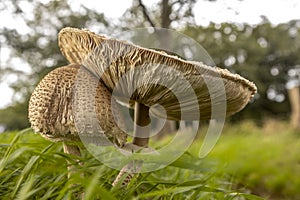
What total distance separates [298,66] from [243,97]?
14620 millimetres

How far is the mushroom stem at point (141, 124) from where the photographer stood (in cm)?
150

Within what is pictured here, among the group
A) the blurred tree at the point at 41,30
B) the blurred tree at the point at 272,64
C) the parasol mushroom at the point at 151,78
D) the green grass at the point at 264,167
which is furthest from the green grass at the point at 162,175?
the blurred tree at the point at 272,64

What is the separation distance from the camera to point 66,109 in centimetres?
129

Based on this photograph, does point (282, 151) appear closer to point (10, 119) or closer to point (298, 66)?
point (10, 119)

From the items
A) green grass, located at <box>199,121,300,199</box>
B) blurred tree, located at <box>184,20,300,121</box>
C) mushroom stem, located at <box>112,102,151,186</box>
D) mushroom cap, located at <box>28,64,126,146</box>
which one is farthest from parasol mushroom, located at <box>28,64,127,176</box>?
blurred tree, located at <box>184,20,300,121</box>

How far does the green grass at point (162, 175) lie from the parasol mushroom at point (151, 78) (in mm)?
240

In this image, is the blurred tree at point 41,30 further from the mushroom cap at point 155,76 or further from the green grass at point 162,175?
the mushroom cap at point 155,76

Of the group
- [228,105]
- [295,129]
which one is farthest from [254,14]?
[295,129]

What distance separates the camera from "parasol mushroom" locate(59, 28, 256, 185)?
121 cm

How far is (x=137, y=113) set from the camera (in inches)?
59.4

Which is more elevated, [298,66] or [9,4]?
[298,66]

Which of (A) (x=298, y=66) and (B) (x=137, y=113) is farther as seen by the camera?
(A) (x=298, y=66)

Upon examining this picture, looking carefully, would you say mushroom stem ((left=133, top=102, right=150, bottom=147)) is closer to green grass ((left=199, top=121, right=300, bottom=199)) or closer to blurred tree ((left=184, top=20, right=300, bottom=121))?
green grass ((left=199, top=121, right=300, bottom=199))

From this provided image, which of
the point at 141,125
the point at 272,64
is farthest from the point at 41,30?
the point at 272,64
